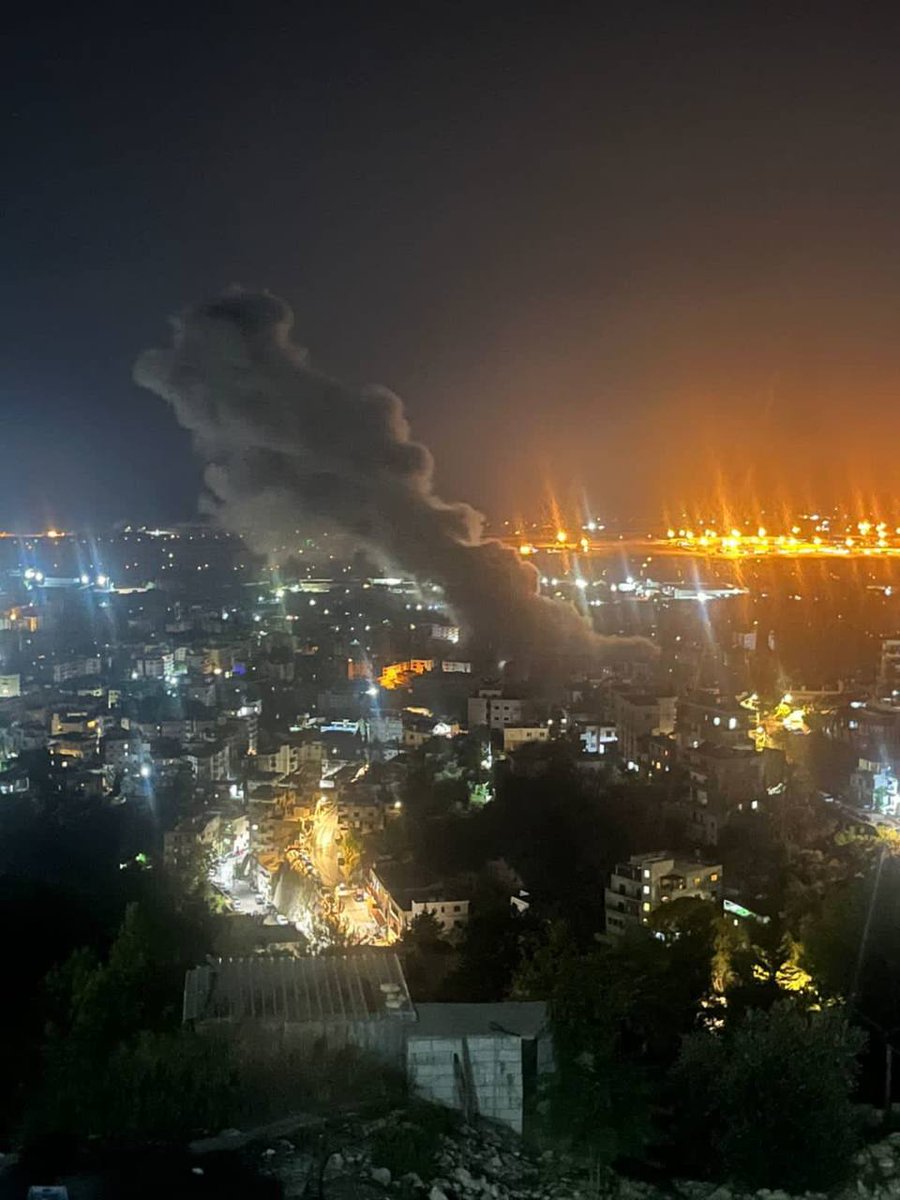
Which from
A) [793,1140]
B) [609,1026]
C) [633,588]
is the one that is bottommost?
[793,1140]

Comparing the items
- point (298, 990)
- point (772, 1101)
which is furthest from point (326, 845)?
point (772, 1101)

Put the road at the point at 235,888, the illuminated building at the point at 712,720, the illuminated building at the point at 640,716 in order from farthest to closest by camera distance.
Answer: the illuminated building at the point at 640,716 < the illuminated building at the point at 712,720 < the road at the point at 235,888

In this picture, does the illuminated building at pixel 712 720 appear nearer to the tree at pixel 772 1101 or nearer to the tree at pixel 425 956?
the tree at pixel 425 956

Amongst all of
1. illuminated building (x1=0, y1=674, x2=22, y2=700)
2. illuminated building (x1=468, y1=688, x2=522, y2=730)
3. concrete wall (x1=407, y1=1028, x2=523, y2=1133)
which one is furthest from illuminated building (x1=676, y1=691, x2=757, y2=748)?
illuminated building (x1=0, y1=674, x2=22, y2=700)

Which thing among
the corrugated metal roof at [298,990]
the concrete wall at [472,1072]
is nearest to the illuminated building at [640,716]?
the corrugated metal roof at [298,990]

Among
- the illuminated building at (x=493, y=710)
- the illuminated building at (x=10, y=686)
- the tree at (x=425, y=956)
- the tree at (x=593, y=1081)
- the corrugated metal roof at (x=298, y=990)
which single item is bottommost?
the tree at (x=425, y=956)

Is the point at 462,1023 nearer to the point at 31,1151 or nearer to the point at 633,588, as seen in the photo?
the point at 31,1151

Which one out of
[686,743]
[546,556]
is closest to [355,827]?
[686,743]
